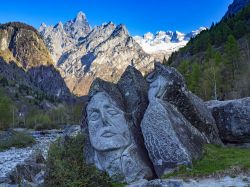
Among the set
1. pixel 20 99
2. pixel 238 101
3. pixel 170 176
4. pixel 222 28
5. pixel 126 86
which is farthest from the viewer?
pixel 20 99

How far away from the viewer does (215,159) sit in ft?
53.1

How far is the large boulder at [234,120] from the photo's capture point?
21000 millimetres

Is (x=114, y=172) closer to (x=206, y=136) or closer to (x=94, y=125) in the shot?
(x=94, y=125)

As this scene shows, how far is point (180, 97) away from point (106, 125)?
12.6 ft

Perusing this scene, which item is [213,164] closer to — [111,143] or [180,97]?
[180,97]

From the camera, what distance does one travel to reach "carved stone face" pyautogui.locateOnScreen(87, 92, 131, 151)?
1723 cm

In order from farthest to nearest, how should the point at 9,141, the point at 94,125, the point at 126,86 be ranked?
the point at 9,141, the point at 126,86, the point at 94,125

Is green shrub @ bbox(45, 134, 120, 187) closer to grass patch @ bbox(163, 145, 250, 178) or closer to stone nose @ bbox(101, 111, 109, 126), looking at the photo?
stone nose @ bbox(101, 111, 109, 126)

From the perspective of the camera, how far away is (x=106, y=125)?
17750 millimetres

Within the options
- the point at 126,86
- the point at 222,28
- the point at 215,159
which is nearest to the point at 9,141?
the point at 126,86

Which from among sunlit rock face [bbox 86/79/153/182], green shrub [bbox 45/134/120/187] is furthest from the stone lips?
green shrub [bbox 45/134/120/187]

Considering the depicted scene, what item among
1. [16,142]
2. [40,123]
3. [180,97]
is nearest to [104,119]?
[180,97]

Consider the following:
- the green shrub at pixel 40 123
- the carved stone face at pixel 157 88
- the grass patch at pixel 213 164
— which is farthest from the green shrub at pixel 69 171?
the green shrub at pixel 40 123

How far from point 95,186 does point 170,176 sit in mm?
2939
